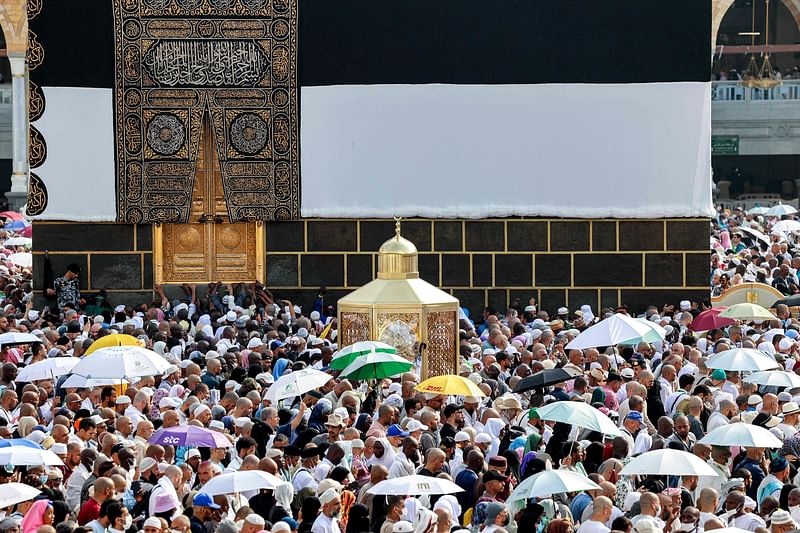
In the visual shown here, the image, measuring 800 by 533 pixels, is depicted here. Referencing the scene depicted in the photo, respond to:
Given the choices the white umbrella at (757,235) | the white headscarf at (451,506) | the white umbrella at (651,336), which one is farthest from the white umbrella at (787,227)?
the white headscarf at (451,506)

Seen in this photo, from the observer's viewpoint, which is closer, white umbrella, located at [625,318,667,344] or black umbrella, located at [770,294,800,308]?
white umbrella, located at [625,318,667,344]

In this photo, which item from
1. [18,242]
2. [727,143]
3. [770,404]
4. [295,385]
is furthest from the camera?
[727,143]

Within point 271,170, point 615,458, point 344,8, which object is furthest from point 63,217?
point 615,458

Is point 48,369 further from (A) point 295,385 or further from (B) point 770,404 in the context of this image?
(B) point 770,404

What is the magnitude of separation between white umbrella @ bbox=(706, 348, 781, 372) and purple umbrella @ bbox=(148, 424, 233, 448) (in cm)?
443

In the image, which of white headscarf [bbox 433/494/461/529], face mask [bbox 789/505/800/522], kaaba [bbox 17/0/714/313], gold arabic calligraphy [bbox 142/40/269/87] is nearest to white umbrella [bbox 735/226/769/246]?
kaaba [bbox 17/0/714/313]

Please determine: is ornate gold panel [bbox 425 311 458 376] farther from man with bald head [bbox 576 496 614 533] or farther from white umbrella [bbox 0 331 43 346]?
man with bald head [bbox 576 496 614 533]

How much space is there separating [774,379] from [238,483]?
16.5ft

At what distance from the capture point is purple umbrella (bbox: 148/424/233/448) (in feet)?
31.8

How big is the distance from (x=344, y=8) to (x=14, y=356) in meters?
7.03

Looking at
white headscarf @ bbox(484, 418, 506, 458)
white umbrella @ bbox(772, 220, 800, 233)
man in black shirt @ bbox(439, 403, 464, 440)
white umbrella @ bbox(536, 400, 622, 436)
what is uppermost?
white umbrella @ bbox(772, 220, 800, 233)

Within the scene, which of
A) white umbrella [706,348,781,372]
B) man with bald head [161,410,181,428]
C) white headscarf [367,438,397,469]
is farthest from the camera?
white umbrella [706,348,781,372]

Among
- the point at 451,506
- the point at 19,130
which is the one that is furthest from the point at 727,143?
the point at 451,506

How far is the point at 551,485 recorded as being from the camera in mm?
8328
